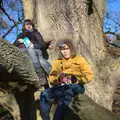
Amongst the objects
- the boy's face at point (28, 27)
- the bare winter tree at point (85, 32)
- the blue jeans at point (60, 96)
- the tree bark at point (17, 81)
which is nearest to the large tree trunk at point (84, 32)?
the bare winter tree at point (85, 32)

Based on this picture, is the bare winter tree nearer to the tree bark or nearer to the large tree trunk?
the large tree trunk

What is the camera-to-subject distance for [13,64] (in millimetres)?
4867

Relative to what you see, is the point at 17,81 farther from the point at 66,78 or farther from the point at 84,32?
the point at 84,32

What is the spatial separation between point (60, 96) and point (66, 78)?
229 millimetres

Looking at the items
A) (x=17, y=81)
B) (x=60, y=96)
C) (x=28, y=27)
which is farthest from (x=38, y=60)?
(x=17, y=81)

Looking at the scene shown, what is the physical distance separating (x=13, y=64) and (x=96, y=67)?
3.22m

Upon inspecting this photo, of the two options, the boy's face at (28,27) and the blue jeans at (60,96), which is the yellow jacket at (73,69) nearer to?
the blue jeans at (60,96)

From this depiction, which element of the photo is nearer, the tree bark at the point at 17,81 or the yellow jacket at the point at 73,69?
the tree bark at the point at 17,81

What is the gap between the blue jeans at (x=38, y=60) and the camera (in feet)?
22.8

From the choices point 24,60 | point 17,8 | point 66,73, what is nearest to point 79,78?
point 66,73

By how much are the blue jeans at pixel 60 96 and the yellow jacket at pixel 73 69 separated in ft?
0.38

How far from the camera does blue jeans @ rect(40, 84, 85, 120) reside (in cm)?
627

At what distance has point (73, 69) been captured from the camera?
638cm

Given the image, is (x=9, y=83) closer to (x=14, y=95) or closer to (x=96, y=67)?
(x=14, y=95)
